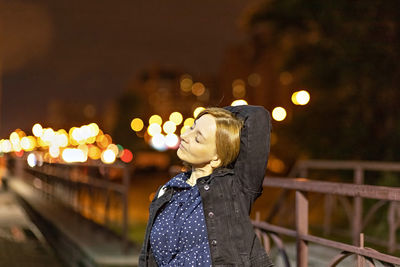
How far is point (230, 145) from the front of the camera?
3066mm

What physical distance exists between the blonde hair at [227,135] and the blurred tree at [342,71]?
9425 millimetres

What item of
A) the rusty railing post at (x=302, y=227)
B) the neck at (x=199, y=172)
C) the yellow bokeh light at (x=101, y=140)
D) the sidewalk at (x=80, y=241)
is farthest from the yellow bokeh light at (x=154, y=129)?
the neck at (x=199, y=172)

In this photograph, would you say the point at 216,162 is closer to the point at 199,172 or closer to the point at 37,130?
the point at 199,172

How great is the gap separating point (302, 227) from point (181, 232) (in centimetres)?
174

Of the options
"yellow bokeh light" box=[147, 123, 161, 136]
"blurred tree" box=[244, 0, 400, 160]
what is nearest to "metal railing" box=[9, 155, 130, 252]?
"blurred tree" box=[244, 0, 400, 160]

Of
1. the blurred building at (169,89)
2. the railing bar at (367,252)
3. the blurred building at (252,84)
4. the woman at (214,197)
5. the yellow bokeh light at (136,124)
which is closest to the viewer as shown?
the woman at (214,197)

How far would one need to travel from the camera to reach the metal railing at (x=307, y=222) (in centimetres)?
358

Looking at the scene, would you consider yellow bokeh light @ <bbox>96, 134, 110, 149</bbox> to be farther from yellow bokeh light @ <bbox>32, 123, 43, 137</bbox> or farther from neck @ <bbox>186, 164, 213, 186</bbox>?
neck @ <bbox>186, 164, 213, 186</bbox>

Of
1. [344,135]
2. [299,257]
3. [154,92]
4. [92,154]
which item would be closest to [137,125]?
[92,154]

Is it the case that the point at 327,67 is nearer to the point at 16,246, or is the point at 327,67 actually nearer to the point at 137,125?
the point at 16,246

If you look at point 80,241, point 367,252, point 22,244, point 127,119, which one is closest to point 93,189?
point 22,244

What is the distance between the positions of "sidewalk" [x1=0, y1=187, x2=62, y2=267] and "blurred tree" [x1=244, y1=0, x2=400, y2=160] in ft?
16.3

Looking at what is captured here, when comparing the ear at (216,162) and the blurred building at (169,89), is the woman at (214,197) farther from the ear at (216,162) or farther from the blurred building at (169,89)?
the blurred building at (169,89)

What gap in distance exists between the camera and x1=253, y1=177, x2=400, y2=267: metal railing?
3.58m
